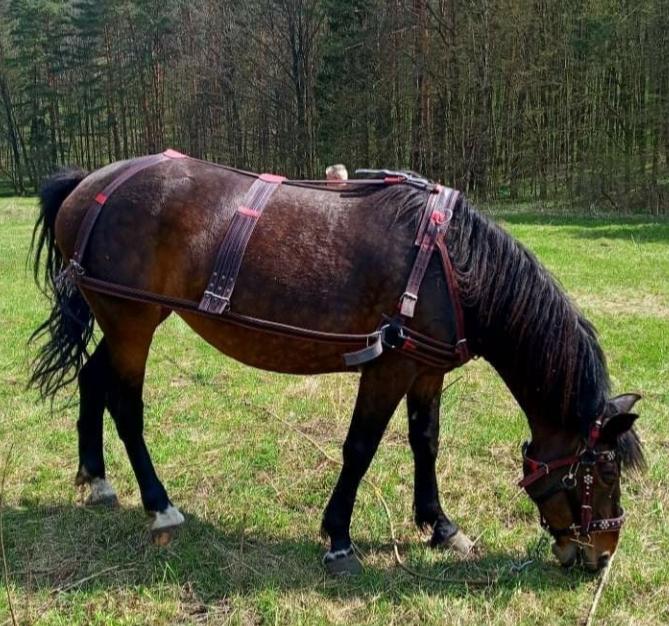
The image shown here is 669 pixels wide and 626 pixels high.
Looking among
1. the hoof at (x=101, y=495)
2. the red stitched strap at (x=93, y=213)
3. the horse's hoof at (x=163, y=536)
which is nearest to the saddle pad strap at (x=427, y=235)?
the red stitched strap at (x=93, y=213)

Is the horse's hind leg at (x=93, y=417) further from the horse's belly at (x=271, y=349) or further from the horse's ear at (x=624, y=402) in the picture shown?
the horse's ear at (x=624, y=402)

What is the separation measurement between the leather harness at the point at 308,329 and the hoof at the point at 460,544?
2.66ft

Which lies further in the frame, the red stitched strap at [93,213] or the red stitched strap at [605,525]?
the red stitched strap at [93,213]

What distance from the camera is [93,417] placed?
348 cm

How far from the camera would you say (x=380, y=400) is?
2754mm

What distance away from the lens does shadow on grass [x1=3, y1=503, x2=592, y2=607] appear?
267 centimetres

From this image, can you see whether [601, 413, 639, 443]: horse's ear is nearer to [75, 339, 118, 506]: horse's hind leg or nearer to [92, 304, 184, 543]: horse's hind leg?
[92, 304, 184, 543]: horse's hind leg

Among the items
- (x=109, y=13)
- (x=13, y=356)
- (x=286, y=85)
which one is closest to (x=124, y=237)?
(x=13, y=356)

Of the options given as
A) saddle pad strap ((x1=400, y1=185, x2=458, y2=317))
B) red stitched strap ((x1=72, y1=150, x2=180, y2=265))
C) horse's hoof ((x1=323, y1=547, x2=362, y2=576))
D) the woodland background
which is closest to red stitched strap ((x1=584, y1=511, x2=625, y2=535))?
horse's hoof ((x1=323, y1=547, x2=362, y2=576))

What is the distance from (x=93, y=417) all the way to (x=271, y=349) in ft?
4.01

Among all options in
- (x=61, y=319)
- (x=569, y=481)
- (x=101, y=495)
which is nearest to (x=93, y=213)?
(x=61, y=319)

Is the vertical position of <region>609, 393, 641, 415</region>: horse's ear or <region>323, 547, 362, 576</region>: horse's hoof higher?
<region>609, 393, 641, 415</region>: horse's ear

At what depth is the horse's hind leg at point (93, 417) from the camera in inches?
135

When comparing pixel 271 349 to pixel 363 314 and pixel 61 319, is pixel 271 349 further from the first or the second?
pixel 61 319
